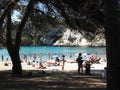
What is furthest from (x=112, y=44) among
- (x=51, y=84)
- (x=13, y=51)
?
(x=13, y=51)

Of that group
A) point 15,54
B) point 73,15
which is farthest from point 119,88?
point 15,54

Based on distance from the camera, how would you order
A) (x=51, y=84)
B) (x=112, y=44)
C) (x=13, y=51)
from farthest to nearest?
(x=13, y=51) < (x=51, y=84) < (x=112, y=44)

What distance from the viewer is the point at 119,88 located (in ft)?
30.3

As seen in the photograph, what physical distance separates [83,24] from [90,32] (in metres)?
0.77

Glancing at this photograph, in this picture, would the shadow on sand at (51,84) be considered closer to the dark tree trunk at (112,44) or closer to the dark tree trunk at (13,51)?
the dark tree trunk at (13,51)

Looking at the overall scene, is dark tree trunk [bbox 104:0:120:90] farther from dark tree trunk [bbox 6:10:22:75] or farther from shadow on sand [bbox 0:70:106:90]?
dark tree trunk [bbox 6:10:22:75]

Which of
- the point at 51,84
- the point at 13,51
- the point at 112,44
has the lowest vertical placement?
the point at 51,84

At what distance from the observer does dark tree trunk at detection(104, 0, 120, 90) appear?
30.5 ft

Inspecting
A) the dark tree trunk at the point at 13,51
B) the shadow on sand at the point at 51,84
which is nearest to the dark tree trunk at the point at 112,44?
the shadow on sand at the point at 51,84

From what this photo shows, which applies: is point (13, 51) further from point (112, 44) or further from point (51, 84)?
point (112, 44)

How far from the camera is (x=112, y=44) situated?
945cm

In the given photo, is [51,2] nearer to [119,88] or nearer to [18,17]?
[18,17]

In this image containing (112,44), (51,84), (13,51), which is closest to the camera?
(112,44)

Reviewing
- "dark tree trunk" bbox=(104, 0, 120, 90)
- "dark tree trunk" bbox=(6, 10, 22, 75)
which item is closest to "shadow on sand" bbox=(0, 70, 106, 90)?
"dark tree trunk" bbox=(6, 10, 22, 75)
